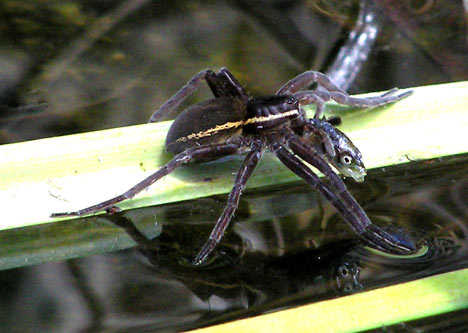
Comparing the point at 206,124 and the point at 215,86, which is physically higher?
the point at 215,86

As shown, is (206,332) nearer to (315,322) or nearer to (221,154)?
(315,322)

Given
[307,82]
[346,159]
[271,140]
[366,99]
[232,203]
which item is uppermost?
[307,82]

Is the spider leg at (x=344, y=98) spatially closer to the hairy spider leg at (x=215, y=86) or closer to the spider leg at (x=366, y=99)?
the spider leg at (x=366, y=99)

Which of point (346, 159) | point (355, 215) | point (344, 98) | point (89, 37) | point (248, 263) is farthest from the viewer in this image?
point (89, 37)

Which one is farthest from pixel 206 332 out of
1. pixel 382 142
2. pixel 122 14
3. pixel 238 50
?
pixel 122 14

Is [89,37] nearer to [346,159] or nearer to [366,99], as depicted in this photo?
[366,99]

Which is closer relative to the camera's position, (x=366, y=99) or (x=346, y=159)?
(x=346, y=159)

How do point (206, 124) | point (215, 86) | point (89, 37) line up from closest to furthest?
point (206, 124) < point (215, 86) < point (89, 37)

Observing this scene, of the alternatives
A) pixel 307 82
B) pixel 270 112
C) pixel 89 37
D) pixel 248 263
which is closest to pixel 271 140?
pixel 270 112
